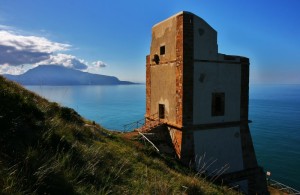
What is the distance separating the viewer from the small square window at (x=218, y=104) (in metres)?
18.7

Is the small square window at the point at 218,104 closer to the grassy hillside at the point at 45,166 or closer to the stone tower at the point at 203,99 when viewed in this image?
the stone tower at the point at 203,99

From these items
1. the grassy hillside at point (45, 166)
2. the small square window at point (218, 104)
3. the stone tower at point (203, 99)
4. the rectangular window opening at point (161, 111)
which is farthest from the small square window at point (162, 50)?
the grassy hillside at point (45, 166)

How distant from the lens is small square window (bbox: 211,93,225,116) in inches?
734

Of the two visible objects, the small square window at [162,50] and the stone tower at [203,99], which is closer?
the stone tower at [203,99]

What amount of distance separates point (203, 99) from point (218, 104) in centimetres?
165

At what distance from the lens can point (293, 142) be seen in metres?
57.8

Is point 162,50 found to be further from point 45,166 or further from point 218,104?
point 45,166

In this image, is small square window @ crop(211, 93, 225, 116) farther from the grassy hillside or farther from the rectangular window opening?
the grassy hillside

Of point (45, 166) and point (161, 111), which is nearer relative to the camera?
point (45, 166)

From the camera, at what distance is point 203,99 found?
714 inches

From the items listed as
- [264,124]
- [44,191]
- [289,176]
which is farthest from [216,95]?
[264,124]

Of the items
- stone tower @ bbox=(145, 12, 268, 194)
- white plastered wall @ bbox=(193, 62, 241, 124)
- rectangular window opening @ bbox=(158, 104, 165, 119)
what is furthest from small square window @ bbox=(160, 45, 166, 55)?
rectangular window opening @ bbox=(158, 104, 165, 119)

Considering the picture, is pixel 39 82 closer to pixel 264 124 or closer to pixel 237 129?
pixel 237 129

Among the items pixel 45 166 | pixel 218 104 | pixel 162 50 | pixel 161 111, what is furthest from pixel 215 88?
pixel 45 166
